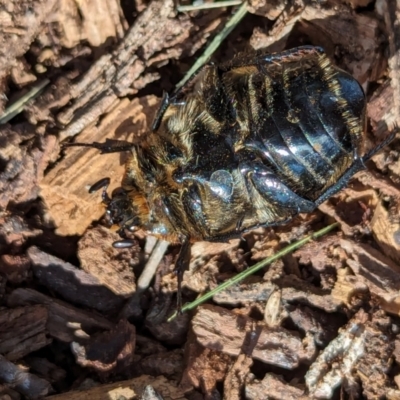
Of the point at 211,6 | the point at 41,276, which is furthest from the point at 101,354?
the point at 211,6

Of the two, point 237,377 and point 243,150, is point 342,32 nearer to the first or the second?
point 243,150

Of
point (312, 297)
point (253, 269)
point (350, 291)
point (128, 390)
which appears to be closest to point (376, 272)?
point (350, 291)

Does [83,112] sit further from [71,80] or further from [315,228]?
[315,228]

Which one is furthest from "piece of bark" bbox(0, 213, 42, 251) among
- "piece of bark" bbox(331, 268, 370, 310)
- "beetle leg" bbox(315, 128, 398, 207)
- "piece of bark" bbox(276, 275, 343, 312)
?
"piece of bark" bbox(331, 268, 370, 310)

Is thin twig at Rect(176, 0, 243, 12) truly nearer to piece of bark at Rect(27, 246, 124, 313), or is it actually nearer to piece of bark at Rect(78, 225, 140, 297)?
piece of bark at Rect(78, 225, 140, 297)

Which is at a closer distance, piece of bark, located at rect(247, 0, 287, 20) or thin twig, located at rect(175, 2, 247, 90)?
piece of bark, located at rect(247, 0, 287, 20)

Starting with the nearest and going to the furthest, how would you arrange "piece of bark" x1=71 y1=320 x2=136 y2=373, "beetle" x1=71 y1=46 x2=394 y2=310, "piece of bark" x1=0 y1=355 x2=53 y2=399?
"beetle" x1=71 y1=46 x2=394 y2=310
"piece of bark" x1=0 y1=355 x2=53 y2=399
"piece of bark" x1=71 y1=320 x2=136 y2=373
